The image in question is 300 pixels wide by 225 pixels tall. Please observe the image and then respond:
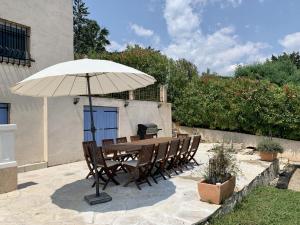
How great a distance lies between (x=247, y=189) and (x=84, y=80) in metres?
4.92

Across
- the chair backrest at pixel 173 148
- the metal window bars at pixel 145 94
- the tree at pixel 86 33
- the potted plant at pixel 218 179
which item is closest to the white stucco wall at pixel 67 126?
the metal window bars at pixel 145 94

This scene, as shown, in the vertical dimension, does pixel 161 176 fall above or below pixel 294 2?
below

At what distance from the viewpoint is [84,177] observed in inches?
360

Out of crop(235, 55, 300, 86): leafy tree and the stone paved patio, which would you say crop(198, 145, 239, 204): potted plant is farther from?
crop(235, 55, 300, 86): leafy tree

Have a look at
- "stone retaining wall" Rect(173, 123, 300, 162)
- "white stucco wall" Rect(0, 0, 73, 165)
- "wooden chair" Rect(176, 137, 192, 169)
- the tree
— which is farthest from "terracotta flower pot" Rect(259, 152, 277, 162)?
the tree

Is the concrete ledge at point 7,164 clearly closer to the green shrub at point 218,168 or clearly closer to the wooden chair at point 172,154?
the wooden chair at point 172,154

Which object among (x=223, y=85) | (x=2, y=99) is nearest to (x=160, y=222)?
(x=2, y=99)

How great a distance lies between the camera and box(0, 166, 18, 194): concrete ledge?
7.45 m

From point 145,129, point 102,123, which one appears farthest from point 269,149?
point 102,123

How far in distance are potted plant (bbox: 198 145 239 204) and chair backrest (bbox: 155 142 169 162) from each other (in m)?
1.50

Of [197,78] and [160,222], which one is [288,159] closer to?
[197,78]

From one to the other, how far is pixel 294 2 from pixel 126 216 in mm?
11420

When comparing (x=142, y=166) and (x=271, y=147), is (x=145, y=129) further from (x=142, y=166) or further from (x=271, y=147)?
(x=142, y=166)

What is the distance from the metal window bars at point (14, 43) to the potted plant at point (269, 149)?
28.4ft
